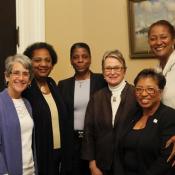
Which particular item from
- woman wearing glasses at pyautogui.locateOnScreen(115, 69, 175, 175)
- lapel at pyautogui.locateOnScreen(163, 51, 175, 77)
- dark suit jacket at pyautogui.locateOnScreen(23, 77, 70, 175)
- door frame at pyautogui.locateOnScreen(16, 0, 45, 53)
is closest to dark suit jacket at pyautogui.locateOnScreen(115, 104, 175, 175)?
woman wearing glasses at pyautogui.locateOnScreen(115, 69, 175, 175)

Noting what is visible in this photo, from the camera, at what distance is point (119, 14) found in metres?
3.12

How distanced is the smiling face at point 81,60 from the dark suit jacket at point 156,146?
0.77 meters

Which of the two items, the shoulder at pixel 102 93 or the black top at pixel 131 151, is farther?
the shoulder at pixel 102 93

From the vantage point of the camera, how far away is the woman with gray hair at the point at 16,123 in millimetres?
2053

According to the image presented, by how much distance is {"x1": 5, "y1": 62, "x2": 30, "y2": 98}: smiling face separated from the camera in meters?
2.13

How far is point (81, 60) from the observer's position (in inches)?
105

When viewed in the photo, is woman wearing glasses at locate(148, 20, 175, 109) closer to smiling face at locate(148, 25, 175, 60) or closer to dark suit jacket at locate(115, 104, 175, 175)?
smiling face at locate(148, 25, 175, 60)

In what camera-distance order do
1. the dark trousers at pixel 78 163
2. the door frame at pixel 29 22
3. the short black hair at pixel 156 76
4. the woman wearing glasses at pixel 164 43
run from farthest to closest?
1. the door frame at pixel 29 22
2. the dark trousers at pixel 78 163
3. the woman wearing glasses at pixel 164 43
4. the short black hair at pixel 156 76

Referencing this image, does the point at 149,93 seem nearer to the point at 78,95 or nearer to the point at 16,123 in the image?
the point at 78,95

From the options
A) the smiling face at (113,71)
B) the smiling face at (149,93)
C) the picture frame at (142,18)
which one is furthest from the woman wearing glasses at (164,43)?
the picture frame at (142,18)

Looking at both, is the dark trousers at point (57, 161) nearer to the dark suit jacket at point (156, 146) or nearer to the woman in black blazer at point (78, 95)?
the woman in black blazer at point (78, 95)

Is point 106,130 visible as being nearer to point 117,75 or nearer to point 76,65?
point 117,75

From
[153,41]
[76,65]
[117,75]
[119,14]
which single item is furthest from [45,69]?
[119,14]

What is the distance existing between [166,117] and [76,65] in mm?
859
